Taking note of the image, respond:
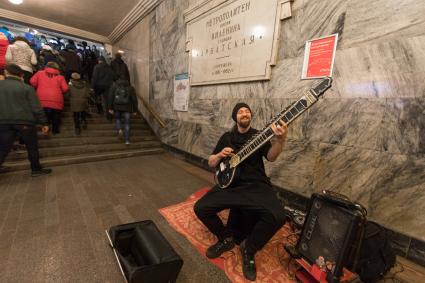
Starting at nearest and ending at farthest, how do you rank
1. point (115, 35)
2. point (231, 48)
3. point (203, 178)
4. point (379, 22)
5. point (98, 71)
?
point (379, 22) → point (231, 48) → point (203, 178) → point (98, 71) → point (115, 35)

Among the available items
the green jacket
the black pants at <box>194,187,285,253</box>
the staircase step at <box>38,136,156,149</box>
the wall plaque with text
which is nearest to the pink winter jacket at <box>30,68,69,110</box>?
the staircase step at <box>38,136,156,149</box>

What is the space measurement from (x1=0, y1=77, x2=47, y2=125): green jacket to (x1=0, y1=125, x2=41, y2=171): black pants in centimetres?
9

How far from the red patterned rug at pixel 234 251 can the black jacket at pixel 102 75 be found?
4.53 meters

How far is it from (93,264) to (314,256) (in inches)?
68.0

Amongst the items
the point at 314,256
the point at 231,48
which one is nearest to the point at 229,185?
the point at 314,256

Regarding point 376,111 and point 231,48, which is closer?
point 376,111

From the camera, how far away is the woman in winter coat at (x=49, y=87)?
408 centimetres

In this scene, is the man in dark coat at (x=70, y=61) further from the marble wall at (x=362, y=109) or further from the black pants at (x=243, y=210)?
the black pants at (x=243, y=210)

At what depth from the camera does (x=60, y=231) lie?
6.63 feet

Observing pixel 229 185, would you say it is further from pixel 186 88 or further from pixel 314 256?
pixel 186 88

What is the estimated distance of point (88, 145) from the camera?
466cm

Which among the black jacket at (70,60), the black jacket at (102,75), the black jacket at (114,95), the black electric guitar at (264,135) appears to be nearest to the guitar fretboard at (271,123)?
the black electric guitar at (264,135)

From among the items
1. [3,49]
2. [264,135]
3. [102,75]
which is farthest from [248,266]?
[102,75]

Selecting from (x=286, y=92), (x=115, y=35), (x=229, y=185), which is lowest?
(x=229, y=185)
